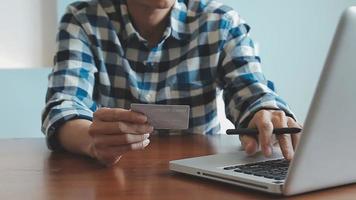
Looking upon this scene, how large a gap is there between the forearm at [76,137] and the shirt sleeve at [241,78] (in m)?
0.32

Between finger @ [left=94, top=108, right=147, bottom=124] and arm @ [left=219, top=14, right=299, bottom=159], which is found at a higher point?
finger @ [left=94, top=108, right=147, bottom=124]

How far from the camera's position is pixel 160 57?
1.35 m

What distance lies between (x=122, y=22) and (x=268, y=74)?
3.72ft

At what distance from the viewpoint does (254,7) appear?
2312 millimetres

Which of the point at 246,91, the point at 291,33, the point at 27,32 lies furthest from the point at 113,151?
the point at 291,33

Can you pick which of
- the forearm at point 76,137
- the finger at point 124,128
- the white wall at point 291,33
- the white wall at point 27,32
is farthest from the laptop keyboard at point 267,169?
the white wall at point 291,33

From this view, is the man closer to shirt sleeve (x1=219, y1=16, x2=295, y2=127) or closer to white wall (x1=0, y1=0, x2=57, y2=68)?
shirt sleeve (x1=219, y1=16, x2=295, y2=127)

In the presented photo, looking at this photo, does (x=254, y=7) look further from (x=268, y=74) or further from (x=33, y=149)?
(x=33, y=149)

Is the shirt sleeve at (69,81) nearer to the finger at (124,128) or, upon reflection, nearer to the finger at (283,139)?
the finger at (124,128)

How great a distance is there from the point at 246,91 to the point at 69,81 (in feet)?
1.32

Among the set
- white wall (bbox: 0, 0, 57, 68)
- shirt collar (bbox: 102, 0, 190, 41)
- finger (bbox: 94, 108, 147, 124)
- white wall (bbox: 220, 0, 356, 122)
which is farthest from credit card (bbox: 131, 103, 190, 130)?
white wall (bbox: 220, 0, 356, 122)

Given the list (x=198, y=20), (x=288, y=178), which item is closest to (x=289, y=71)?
(x=198, y=20)

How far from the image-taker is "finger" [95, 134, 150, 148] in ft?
2.65

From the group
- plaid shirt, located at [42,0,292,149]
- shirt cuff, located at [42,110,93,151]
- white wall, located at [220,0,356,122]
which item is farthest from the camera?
white wall, located at [220,0,356,122]
